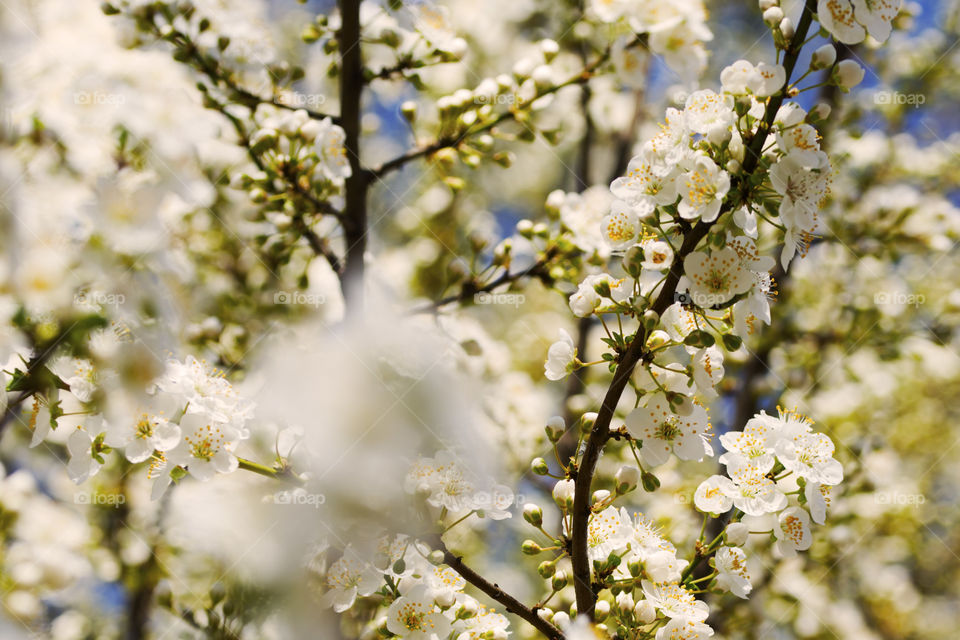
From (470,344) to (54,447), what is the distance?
1307mm

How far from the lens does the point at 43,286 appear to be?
6.56 ft

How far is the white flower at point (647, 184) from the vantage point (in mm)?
1094

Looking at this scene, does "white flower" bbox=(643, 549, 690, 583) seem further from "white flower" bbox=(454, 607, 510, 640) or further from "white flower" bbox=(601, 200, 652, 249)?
"white flower" bbox=(601, 200, 652, 249)

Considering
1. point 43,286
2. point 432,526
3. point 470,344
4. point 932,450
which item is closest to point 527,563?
point 470,344

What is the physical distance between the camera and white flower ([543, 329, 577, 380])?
1.25 m

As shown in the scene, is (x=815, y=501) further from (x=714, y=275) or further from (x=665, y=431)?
(x=714, y=275)

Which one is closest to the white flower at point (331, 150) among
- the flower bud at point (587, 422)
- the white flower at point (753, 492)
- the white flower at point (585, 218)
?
the white flower at point (585, 218)

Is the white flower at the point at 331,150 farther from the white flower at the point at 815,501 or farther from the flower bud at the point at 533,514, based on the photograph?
the white flower at the point at 815,501

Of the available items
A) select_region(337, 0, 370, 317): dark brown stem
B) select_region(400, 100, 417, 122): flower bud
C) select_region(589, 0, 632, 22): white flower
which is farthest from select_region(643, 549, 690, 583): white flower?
select_region(589, 0, 632, 22): white flower

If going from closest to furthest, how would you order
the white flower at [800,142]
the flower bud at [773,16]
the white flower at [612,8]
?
the white flower at [800,142]
the flower bud at [773,16]
the white flower at [612,8]

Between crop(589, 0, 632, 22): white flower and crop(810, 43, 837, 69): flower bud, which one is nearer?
crop(810, 43, 837, 69): flower bud

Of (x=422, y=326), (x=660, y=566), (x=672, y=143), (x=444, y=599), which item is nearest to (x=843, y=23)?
(x=672, y=143)

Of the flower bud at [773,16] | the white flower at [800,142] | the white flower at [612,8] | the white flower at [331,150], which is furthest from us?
the white flower at [612,8]

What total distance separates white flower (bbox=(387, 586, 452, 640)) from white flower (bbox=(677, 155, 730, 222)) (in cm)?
75
